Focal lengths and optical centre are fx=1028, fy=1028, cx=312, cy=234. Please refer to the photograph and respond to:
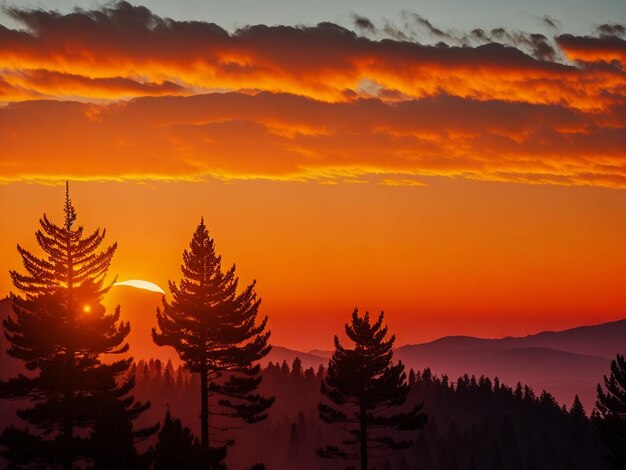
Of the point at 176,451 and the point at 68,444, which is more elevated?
the point at 68,444

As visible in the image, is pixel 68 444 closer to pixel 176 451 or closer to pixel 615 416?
pixel 176 451

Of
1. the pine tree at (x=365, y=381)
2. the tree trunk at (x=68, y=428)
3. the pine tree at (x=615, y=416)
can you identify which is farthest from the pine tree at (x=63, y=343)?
the pine tree at (x=615, y=416)

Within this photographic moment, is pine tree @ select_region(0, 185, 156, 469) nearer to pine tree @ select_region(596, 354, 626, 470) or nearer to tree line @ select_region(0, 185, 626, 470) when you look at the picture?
tree line @ select_region(0, 185, 626, 470)

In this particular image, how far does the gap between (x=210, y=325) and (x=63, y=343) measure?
717 centimetres

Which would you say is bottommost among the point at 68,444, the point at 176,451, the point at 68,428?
the point at 176,451

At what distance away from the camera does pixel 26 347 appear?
43375 mm

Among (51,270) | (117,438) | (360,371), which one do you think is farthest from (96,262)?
(360,371)

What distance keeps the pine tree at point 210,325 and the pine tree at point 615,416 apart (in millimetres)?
25627

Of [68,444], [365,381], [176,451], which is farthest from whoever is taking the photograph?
[365,381]

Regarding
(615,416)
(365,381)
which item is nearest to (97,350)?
(365,381)

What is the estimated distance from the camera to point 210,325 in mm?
47531

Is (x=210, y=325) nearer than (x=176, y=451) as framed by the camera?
No

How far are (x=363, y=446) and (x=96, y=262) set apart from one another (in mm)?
18473

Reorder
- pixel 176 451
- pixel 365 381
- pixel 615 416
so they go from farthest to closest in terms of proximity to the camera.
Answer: pixel 615 416 < pixel 365 381 < pixel 176 451
